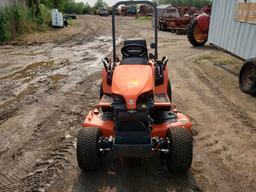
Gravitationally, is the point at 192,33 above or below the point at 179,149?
below

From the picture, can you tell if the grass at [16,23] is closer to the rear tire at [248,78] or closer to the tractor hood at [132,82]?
the rear tire at [248,78]

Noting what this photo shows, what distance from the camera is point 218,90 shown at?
24.2ft

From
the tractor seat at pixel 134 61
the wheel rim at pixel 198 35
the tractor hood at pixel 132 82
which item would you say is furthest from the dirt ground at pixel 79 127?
the wheel rim at pixel 198 35

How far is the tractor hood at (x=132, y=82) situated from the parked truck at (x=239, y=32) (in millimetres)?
3749

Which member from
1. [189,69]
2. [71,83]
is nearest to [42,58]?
[71,83]

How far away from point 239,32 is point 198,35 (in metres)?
5.21

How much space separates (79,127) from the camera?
5324 mm

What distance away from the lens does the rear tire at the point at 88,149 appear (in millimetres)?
3693

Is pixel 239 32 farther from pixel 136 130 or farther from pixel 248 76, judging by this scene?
pixel 136 130

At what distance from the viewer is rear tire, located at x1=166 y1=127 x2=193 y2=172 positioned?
11.9ft

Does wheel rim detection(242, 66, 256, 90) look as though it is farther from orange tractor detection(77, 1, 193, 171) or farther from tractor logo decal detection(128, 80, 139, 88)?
tractor logo decal detection(128, 80, 139, 88)

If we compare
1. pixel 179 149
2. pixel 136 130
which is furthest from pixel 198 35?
pixel 179 149

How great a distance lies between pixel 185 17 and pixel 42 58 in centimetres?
1195

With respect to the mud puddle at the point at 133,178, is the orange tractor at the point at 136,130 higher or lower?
higher
